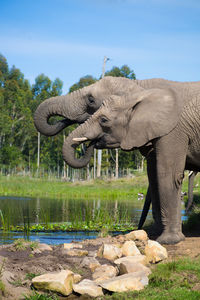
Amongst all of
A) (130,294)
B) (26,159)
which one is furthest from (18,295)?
(26,159)

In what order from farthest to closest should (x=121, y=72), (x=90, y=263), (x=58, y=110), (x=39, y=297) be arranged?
(x=121, y=72)
(x=58, y=110)
(x=90, y=263)
(x=39, y=297)

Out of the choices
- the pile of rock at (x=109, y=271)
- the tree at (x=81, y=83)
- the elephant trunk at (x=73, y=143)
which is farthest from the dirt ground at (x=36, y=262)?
the tree at (x=81, y=83)

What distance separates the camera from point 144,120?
31.9ft

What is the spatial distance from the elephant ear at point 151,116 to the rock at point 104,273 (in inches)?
115

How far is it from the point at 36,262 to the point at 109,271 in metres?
1.17

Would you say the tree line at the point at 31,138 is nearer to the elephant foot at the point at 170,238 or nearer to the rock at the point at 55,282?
the elephant foot at the point at 170,238

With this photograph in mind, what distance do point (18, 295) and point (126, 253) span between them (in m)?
2.39

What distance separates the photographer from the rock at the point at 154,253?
8.27 metres

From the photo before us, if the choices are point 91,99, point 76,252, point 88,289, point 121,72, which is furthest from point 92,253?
point 121,72

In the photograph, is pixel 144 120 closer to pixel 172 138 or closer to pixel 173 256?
pixel 172 138

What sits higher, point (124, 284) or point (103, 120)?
point (103, 120)

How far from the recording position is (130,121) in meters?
9.84

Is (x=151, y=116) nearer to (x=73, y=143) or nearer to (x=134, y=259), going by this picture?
(x=73, y=143)

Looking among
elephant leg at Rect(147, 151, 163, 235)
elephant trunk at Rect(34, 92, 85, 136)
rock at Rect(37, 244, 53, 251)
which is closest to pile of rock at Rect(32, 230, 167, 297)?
rock at Rect(37, 244, 53, 251)
